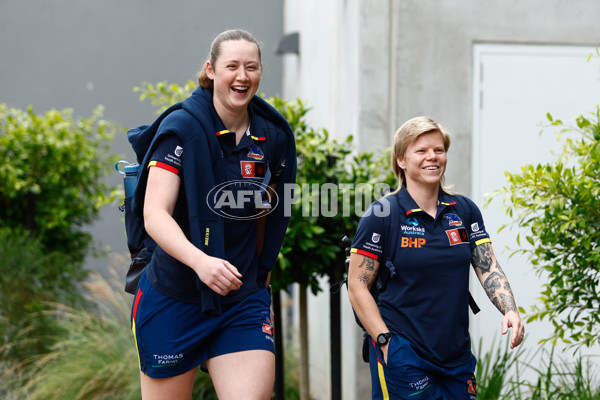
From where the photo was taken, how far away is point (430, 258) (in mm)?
3072

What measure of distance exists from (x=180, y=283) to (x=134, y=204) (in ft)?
1.22

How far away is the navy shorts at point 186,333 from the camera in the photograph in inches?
115

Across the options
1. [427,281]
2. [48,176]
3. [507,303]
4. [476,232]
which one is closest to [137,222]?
[427,281]

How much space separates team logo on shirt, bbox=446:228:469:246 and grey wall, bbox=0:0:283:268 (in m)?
7.94

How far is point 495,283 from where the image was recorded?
3146 mm

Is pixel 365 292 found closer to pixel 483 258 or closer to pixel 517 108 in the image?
pixel 483 258

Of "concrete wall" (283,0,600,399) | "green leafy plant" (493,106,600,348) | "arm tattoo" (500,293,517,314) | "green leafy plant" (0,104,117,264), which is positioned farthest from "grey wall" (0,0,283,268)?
"arm tattoo" (500,293,517,314)

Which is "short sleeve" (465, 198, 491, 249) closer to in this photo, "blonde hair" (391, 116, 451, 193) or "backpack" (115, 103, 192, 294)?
"blonde hair" (391, 116, 451, 193)

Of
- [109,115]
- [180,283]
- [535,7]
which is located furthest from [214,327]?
[109,115]

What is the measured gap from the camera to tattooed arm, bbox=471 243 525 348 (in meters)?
Result: 3.04

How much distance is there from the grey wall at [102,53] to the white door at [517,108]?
5817mm

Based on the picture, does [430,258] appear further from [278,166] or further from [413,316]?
[278,166]

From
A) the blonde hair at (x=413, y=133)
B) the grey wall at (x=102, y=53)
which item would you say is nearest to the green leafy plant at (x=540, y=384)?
the blonde hair at (x=413, y=133)

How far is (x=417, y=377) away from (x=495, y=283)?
526mm
